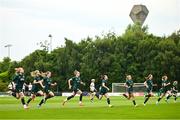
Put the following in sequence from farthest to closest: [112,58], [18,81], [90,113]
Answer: [112,58] → [18,81] → [90,113]

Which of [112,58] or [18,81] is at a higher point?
[112,58]

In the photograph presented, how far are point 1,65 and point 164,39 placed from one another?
34613 millimetres

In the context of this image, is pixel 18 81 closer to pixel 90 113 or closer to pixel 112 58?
pixel 90 113

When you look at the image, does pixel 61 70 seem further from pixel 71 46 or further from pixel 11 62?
pixel 11 62

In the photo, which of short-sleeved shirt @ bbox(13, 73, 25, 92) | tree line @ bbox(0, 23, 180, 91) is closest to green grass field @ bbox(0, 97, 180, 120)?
short-sleeved shirt @ bbox(13, 73, 25, 92)

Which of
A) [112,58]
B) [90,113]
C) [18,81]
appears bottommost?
[90,113]

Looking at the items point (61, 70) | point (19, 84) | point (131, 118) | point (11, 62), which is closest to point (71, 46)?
point (61, 70)

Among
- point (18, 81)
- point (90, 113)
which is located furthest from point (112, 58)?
point (90, 113)

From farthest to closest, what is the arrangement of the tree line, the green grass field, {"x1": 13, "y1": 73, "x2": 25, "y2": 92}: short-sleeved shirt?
the tree line < {"x1": 13, "y1": 73, "x2": 25, "y2": 92}: short-sleeved shirt < the green grass field

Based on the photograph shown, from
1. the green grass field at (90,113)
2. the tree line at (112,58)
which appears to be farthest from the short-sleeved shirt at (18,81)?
the tree line at (112,58)

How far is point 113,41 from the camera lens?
94.8 meters

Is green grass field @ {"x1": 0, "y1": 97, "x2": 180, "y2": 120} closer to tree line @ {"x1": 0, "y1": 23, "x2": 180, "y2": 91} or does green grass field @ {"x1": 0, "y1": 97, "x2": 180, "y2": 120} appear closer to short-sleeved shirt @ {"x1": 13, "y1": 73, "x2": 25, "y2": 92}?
short-sleeved shirt @ {"x1": 13, "y1": 73, "x2": 25, "y2": 92}

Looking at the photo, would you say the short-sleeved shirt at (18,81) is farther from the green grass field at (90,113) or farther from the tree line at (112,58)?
the tree line at (112,58)

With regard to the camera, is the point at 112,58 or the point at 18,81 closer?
the point at 18,81
